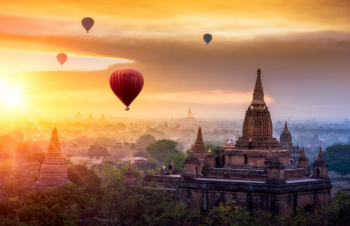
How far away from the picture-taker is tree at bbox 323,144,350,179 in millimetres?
118875

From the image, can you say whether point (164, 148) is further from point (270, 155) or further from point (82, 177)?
point (270, 155)

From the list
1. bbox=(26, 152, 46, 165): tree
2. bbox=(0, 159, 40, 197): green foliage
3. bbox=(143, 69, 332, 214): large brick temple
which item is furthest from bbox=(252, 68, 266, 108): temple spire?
bbox=(26, 152, 46, 165): tree

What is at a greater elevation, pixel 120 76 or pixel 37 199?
pixel 120 76

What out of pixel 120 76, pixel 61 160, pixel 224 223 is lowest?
pixel 224 223

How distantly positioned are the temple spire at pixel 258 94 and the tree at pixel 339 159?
67398mm

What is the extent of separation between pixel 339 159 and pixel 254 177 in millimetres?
77678

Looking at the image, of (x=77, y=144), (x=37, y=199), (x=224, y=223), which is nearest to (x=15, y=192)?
(x=37, y=199)

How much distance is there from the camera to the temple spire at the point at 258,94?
55.8 metres

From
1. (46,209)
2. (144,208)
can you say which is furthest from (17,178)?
(46,209)

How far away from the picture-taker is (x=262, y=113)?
5525 centimetres

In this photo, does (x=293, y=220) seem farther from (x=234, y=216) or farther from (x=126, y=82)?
(x=126, y=82)

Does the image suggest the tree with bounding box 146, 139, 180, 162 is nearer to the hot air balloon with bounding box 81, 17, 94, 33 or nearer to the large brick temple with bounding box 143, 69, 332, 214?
the hot air balloon with bounding box 81, 17, 94, 33

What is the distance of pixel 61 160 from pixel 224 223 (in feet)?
71.6

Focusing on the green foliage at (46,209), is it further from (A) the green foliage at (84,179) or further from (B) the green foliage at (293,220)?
(A) the green foliage at (84,179)
